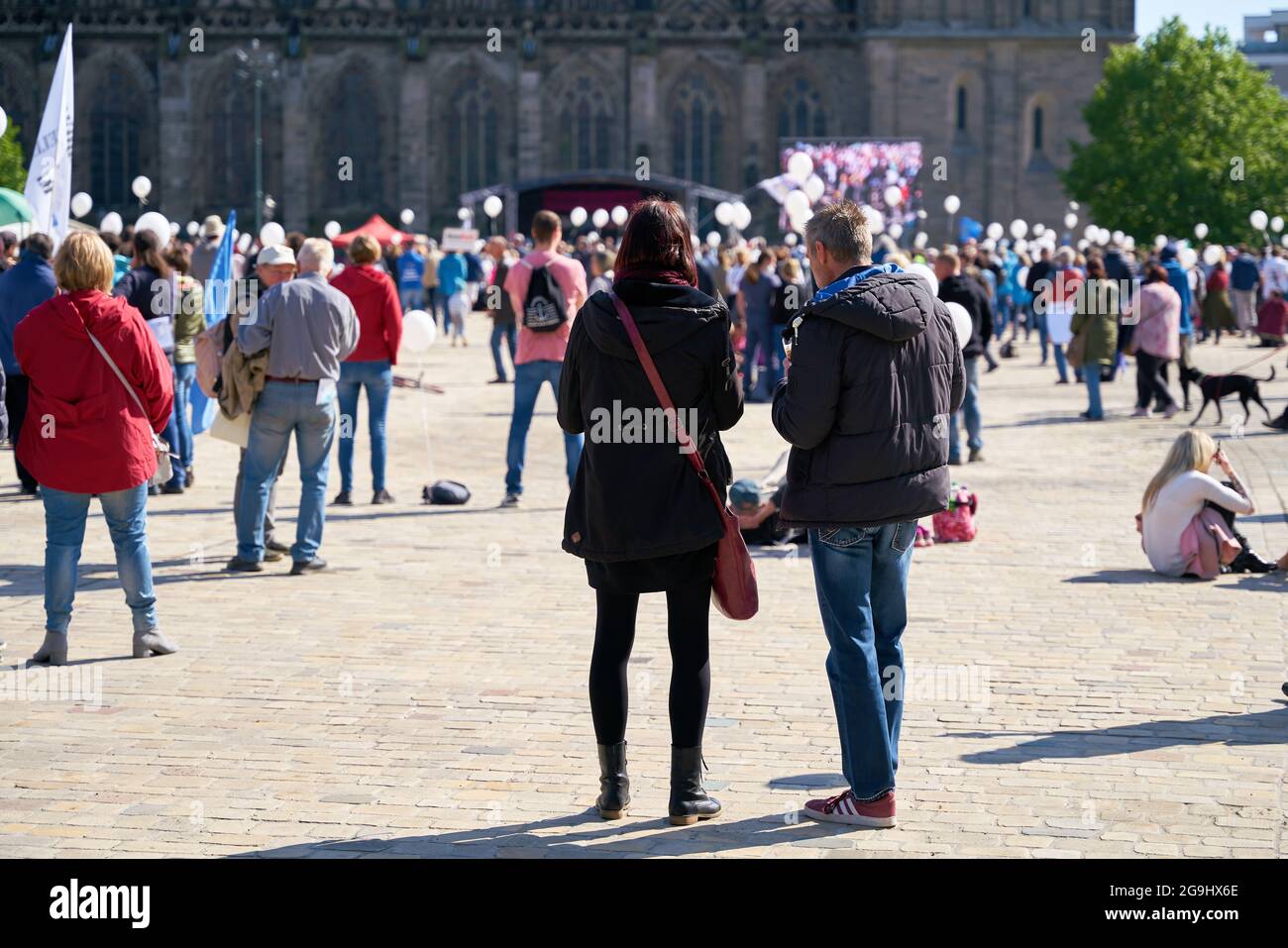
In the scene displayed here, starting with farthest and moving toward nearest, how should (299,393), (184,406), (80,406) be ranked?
(184,406), (299,393), (80,406)

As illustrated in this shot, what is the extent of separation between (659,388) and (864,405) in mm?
629

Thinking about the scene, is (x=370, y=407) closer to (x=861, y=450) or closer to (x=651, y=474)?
(x=651, y=474)

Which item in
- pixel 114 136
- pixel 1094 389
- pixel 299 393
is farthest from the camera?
pixel 114 136

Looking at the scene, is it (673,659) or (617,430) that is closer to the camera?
(617,430)

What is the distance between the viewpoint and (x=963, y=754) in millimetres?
6887

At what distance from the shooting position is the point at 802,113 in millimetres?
62438

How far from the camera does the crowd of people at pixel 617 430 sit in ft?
19.3

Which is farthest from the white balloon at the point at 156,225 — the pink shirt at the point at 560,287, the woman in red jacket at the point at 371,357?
the pink shirt at the point at 560,287

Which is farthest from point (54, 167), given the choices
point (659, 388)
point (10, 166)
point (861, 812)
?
point (10, 166)

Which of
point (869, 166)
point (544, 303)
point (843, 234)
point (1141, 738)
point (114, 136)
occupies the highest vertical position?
point (114, 136)

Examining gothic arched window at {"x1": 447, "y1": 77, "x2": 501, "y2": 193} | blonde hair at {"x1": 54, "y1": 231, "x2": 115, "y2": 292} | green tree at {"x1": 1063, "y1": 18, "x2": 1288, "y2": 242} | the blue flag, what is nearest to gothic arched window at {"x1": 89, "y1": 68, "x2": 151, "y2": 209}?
gothic arched window at {"x1": 447, "y1": 77, "x2": 501, "y2": 193}

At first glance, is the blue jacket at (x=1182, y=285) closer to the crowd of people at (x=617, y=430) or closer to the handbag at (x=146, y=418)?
the crowd of people at (x=617, y=430)

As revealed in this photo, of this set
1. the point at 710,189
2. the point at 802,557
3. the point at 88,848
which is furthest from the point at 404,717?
the point at 710,189
